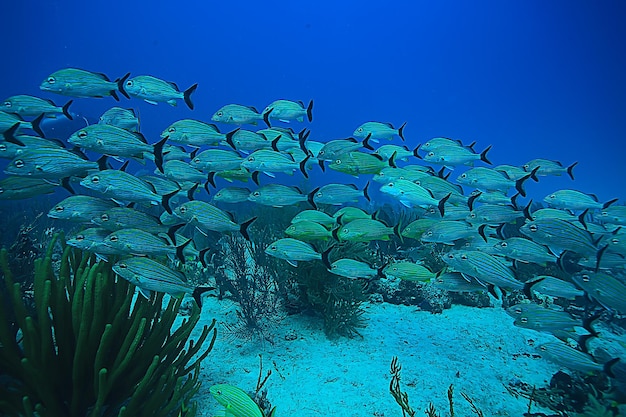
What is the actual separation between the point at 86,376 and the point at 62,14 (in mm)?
168623

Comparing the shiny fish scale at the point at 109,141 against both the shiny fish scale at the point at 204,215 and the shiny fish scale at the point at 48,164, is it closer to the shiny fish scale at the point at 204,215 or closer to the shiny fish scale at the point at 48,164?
the shiny fish scale at the point at 48,164

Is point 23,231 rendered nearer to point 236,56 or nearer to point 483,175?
point 483,175

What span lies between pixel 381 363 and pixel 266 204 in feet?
10.4

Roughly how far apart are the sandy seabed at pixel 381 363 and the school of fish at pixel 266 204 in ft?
3.77

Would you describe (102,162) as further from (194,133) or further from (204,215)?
(194,133)

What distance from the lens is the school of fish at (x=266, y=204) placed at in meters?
3.67

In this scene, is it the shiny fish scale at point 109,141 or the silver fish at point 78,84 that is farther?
the silver fish at point 78,84

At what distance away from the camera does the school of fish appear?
12.0 feet

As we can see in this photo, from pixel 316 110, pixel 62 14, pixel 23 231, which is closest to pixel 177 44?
pixel 62 14

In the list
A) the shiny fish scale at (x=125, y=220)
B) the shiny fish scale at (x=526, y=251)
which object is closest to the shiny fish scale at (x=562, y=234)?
the shiny fish scale at (x=526, y=251)

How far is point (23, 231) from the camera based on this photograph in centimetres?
632

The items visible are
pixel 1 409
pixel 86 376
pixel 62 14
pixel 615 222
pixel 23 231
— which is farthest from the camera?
pixel 62 14

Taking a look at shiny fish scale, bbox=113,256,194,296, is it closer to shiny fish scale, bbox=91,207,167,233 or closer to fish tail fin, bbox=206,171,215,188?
shiny fish scale, bbox=91,207,167,233

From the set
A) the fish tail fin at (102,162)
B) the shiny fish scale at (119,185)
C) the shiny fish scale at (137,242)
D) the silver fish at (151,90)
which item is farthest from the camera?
the silver fish at (151,90)
